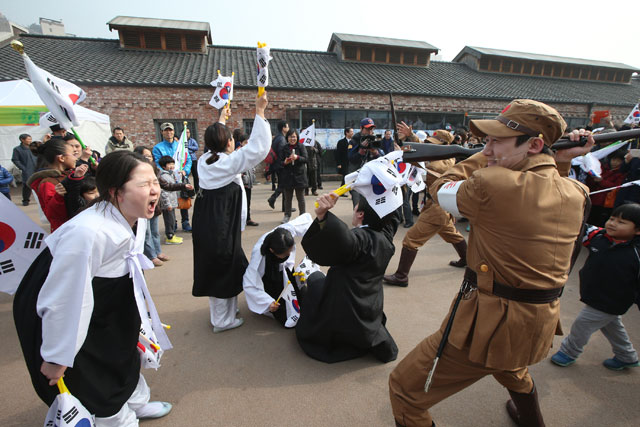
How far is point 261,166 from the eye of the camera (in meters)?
13.3

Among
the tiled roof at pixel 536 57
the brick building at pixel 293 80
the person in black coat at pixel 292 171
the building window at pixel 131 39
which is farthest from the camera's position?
the tiled roof at pixel 536 57

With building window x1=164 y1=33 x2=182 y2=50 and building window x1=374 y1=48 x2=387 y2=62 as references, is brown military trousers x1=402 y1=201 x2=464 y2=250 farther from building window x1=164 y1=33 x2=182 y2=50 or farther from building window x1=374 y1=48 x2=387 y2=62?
building window x1=374 y1=48 x2=387 y2=62

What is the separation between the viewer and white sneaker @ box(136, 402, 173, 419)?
2.10 metres

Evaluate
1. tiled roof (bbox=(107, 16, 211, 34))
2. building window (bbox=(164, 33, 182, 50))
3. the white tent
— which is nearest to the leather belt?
the white tent

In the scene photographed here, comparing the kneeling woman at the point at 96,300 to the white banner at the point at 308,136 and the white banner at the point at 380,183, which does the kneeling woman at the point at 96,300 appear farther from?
the white banner at the point at 308,136

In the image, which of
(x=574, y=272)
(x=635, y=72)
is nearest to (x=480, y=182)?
(x=574, y=272)

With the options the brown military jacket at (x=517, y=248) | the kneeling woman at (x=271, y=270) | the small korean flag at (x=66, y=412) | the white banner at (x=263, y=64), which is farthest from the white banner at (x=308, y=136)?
the small korean flag at (x=66, y=412)

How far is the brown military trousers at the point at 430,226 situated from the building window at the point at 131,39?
1581cm

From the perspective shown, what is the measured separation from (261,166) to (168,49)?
7214 mm

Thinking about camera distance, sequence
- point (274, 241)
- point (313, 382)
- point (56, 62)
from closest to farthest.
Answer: point (313, 382) < point (274, 241) < point (56, 62)

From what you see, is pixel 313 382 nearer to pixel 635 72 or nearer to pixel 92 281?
pixel 92 281

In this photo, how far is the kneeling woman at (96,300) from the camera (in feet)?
4.48

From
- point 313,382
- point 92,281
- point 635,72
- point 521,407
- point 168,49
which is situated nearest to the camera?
point 92,281

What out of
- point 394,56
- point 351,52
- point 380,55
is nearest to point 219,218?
point 351,52
